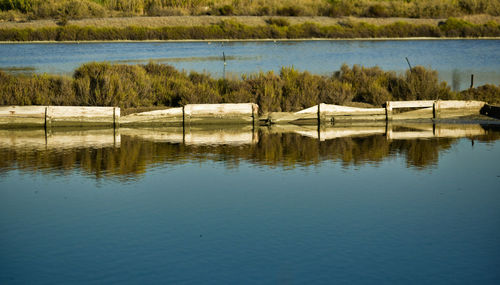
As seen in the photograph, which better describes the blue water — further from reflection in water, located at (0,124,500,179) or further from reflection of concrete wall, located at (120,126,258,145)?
reflection of concrete wall, located at (120,126,258,145)

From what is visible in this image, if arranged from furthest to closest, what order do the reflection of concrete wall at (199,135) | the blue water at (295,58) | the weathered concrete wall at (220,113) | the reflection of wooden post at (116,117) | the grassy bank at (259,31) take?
the grassy bank at (259,31)
the blue water at (295,58)
the weathered concrete wall at (220,113)
the reflection of wooden post at (116,117)
the reflection of concrete wall at (199,135)

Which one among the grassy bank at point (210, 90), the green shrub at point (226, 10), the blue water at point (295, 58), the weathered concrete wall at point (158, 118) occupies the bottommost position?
the weathered concrete wall at point (158, 118)

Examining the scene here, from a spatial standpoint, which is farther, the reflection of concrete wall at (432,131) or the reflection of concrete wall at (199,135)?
the reflection of concrete wall at (432,131)

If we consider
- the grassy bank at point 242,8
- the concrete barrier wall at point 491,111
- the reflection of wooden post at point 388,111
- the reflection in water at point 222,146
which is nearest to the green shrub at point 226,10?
the grassy bank at point 242,8

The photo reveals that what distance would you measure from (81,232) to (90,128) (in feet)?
36.2

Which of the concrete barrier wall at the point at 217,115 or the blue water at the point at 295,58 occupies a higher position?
the blue water at the point at 295,58

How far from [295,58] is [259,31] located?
27322 mm

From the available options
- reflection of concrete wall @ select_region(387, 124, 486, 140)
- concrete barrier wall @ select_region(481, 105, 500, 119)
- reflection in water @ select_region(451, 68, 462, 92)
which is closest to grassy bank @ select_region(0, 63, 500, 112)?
concrete barrier wall @ select_region(481, 105, 500, 119)

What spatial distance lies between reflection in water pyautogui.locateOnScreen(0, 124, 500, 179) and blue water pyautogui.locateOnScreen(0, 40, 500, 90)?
9686 millimetres

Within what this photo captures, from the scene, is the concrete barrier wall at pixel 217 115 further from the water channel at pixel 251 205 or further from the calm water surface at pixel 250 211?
the calm water surface at pixel 250 211

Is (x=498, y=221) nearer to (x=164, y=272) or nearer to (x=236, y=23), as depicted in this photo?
(x=164, y=272)

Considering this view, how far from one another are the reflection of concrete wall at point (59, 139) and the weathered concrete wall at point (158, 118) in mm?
702

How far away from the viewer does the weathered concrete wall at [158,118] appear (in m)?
20.8

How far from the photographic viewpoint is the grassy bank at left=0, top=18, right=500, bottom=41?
65312mm
